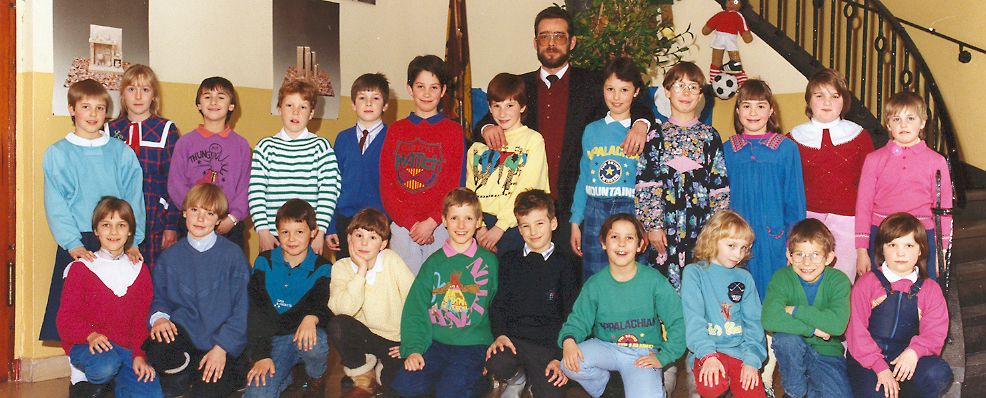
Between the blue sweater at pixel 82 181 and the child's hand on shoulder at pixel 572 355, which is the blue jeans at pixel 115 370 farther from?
the child's hand on shoulder at pixel 572 355

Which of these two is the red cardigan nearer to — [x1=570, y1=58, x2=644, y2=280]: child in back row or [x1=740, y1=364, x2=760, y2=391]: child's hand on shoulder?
[x1=570, y1=58, x2=644, y2=280]: child in back row

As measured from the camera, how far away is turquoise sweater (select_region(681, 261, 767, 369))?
3.38 metres

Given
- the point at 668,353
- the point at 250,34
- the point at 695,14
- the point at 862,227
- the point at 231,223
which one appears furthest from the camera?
the point at 695,14

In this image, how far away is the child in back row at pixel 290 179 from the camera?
3859mm

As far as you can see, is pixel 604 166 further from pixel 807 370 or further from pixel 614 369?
pixel 807 370

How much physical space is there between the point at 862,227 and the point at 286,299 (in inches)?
92.7

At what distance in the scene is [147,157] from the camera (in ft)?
13.0

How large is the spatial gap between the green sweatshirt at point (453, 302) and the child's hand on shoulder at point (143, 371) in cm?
96

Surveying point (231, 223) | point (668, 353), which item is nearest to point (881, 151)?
point (668, 353)

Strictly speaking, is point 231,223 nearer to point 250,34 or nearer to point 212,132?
point 212,132

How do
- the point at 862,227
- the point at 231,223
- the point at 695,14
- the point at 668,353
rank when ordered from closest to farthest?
the point at 668,353
the point at 862,227
the point at 231,223
the point at 695,14

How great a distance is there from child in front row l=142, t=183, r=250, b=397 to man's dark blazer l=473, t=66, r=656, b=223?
47.1 inches

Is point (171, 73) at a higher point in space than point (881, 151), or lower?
higher

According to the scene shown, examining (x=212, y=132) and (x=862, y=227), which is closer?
(x=862, y=227)
